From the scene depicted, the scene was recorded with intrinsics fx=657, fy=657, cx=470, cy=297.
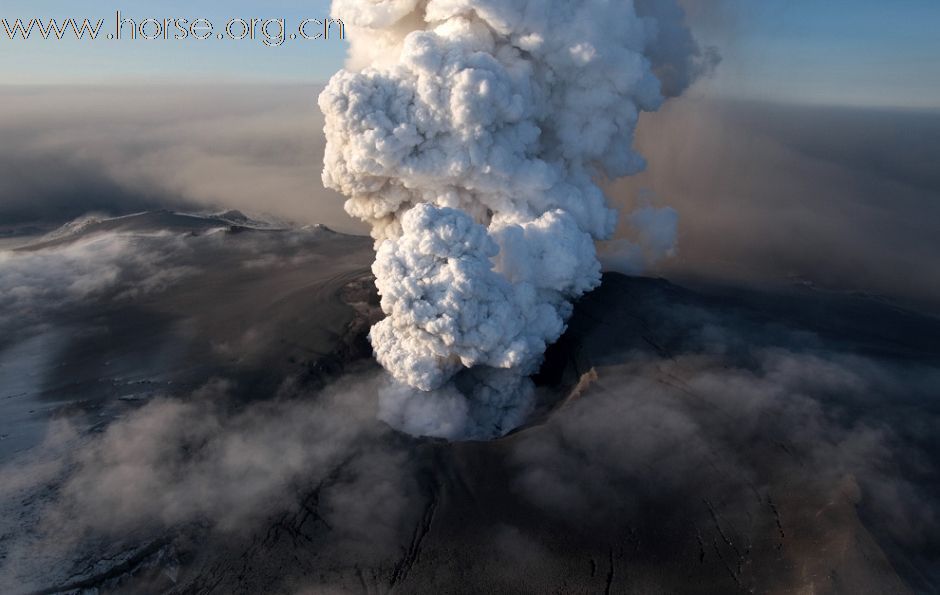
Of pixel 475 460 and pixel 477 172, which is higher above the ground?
pixel 477 172

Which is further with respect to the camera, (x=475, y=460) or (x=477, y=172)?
(x=477, y=172)

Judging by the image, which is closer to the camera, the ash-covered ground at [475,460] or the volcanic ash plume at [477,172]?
the ash-covered ground at [475,460]

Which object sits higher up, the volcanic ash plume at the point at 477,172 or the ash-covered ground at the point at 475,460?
the volcanic ash plume at the point at 477,172

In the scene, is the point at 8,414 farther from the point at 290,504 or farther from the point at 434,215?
the point at 434,215

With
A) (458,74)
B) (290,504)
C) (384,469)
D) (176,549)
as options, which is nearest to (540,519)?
(384,469)
